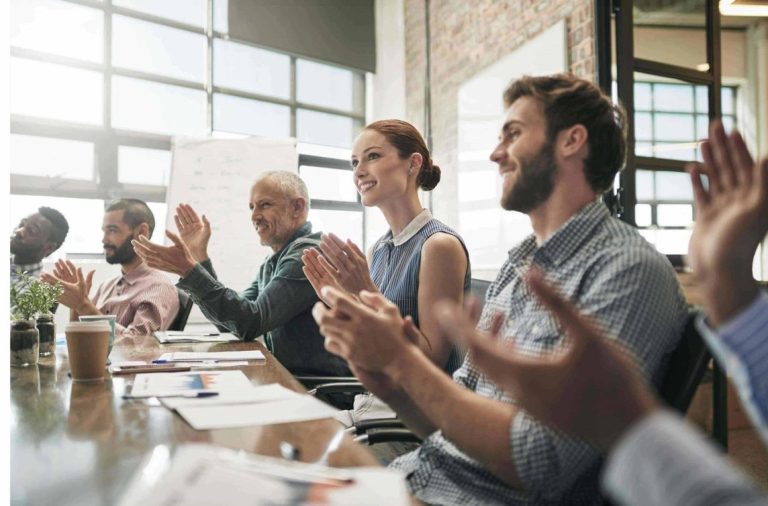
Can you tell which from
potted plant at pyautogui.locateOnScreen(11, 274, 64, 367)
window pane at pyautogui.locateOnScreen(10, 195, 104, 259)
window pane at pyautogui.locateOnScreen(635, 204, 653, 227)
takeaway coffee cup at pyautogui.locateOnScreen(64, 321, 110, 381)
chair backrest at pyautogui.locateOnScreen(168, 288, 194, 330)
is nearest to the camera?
takeaway coffee cup at pyautogui.locateOnScreen(64, 321, 110, 381)

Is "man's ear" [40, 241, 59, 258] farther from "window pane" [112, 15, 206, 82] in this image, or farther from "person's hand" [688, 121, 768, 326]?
"person's hand" [688, 121, 768, 326]

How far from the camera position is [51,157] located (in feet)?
14.9

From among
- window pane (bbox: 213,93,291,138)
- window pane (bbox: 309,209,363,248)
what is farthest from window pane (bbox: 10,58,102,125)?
window pane (bbox: 309,209,363,248)

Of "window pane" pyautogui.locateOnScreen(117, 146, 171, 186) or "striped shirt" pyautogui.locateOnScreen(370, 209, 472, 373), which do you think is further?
"window pane" pyautogui.locateOnScreen(117, 146, 171, 186)

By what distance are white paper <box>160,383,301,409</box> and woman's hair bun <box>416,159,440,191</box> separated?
1121mm

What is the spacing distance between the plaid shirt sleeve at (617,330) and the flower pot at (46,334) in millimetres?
1413

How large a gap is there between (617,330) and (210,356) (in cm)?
118

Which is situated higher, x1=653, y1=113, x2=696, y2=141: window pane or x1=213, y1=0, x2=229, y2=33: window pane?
x1=213, y1=0, x2=229, y2=33: window pane

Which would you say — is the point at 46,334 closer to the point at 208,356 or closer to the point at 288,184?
the point at 208,356

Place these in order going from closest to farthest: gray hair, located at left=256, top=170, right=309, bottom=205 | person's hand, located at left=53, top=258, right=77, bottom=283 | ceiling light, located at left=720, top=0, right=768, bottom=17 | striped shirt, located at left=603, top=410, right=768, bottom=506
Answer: striped shirt, located at left=603, top=410, right=768, bottom=506 < person's hand, located at left=53, top=258, right=77, bottom=283 < gray hair, located at left=256, top=170, right=309, bottom=205 < ceiling light, located at left=720, top=0, right=768, bottom=17

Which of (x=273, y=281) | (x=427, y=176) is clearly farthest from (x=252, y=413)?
(x=427, y=176)

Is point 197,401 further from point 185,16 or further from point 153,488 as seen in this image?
point 185,16

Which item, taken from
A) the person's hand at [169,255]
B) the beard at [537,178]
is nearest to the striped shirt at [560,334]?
the beard at [537,178]

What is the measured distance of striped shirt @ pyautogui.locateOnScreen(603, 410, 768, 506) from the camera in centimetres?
37
